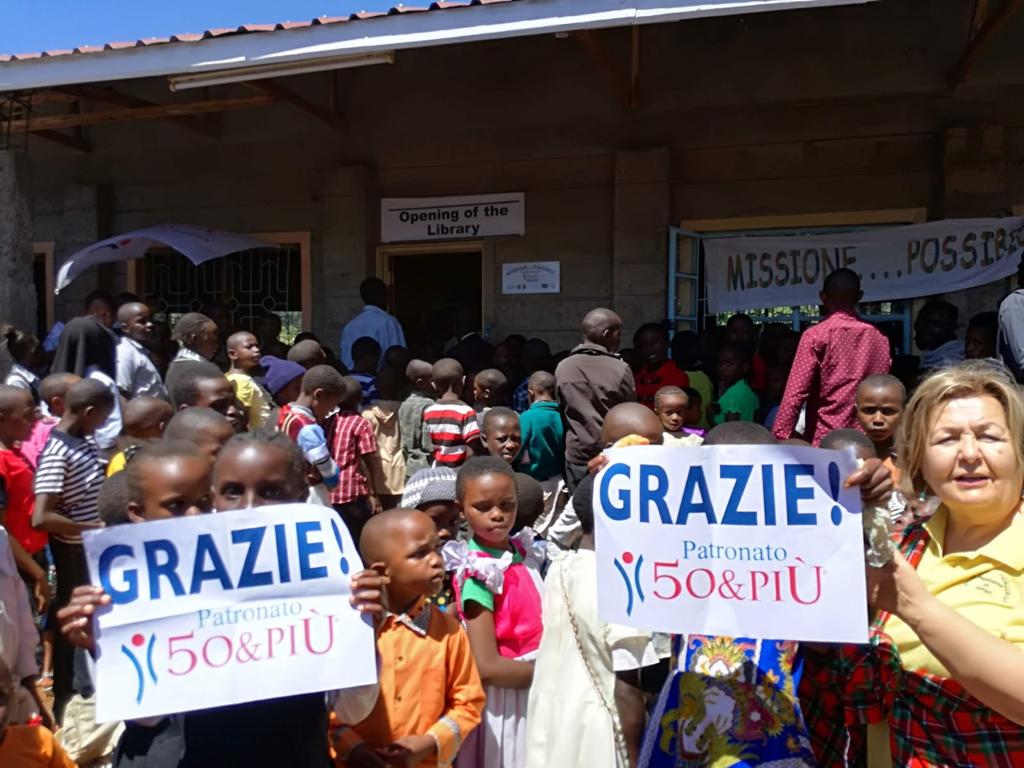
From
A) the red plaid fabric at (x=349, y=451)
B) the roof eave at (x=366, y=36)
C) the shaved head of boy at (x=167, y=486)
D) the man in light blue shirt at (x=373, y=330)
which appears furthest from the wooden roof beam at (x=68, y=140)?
the shaved head of boy at (x=167, y=486)

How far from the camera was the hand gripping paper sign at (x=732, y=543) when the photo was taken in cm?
187

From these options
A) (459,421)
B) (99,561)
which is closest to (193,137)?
(459,421)

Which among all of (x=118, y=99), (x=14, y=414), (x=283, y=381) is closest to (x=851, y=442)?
(x=283, y=381)

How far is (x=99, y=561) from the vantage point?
1929mm

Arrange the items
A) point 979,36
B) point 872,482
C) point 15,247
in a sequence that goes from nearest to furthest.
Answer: point 872,482
point 979,36
point 15,247

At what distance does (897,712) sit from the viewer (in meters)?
1.83

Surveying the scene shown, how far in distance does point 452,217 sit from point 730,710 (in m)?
6.65

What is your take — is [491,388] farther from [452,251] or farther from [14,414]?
[452,251]

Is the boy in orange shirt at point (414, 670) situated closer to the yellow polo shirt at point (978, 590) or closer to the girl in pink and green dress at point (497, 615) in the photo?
the girl in pink and green dress at point (497, 615)

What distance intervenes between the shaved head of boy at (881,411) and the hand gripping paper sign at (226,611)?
255 cm

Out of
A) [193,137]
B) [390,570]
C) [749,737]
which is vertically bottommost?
[749,737]

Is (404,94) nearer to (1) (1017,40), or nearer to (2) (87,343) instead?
(2) (87,343)

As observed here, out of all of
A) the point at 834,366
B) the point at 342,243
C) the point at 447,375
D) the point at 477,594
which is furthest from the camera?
the point at 342,243

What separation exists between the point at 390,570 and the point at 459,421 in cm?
269
